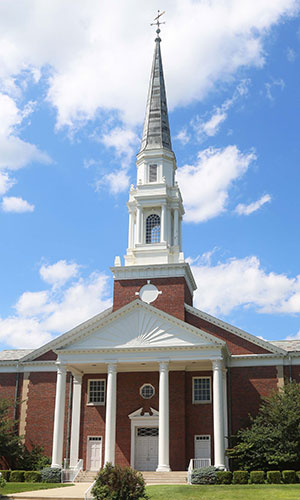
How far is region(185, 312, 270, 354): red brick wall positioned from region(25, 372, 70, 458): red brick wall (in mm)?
9324

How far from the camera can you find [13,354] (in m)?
43.2

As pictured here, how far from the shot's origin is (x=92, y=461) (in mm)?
36875

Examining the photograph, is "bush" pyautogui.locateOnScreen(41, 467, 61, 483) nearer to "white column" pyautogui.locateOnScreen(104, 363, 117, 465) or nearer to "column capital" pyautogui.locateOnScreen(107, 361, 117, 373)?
"white column" pyautogui.locateOnScreen(104, 363, 117, 465)

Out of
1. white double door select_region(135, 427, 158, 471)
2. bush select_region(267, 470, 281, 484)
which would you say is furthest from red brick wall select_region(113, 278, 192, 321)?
bush select_region(267, 470, 281, 484)

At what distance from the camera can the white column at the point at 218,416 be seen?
1251 inches

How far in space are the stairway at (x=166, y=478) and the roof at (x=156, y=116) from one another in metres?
23.8

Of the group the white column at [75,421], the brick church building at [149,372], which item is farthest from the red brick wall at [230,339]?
the white column at [75,421]

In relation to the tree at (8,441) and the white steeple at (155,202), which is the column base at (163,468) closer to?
the tree at (8,441)

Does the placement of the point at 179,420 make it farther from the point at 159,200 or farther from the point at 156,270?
the point at 159,200

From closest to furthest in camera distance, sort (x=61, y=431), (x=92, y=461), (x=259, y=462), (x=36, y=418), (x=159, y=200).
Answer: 1. (x=259, y=462)
2. (x=61, y=431)
3. (x=92, y=461)
4. (x=36, y=418)
5. (x=159, y=200)

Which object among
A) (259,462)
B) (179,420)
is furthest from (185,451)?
(259,462)

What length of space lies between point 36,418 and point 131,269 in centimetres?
1190

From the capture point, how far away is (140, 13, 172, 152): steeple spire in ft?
148

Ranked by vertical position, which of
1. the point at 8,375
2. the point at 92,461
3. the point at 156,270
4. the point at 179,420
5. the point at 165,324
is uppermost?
the point at 156,270
